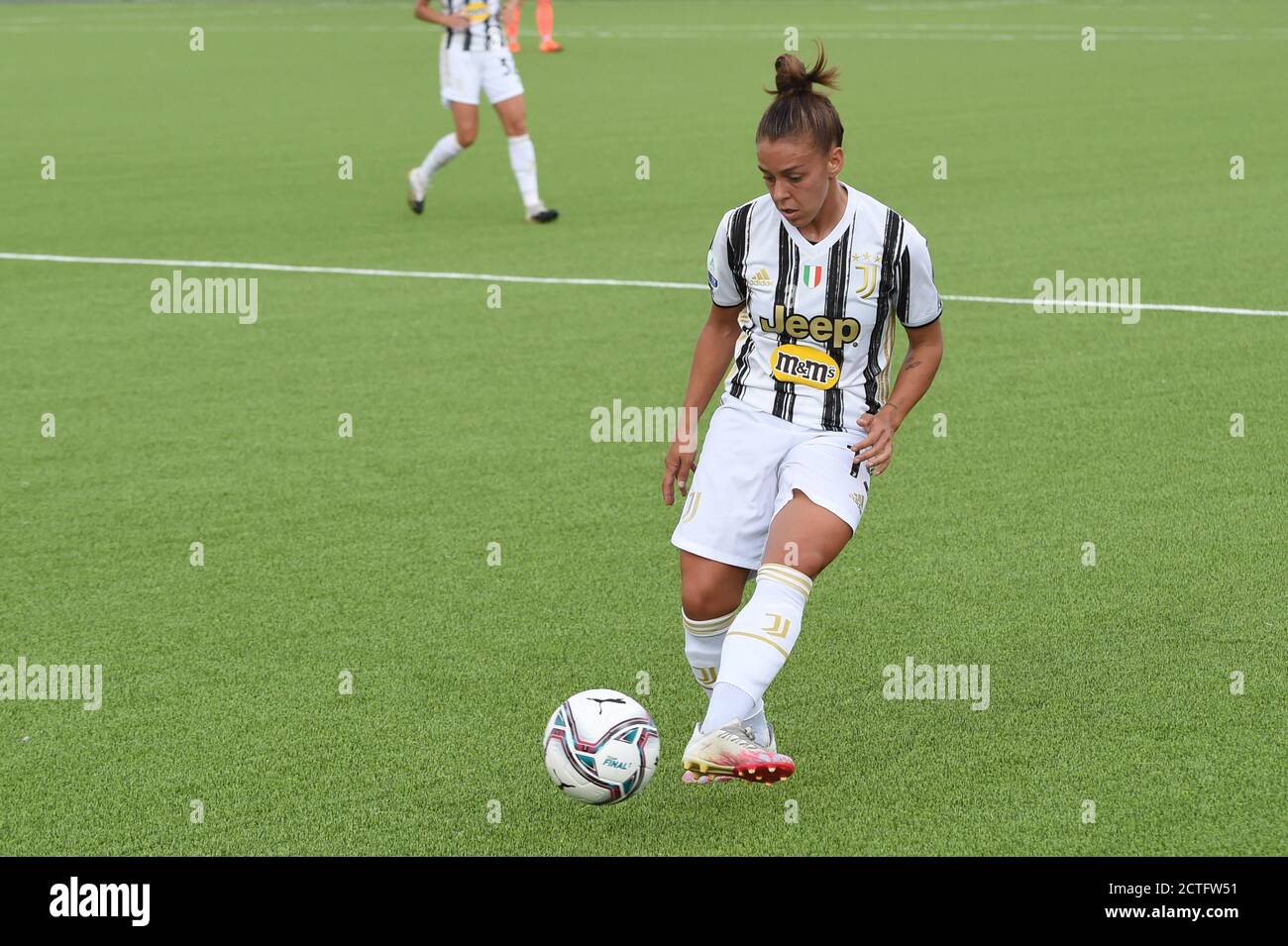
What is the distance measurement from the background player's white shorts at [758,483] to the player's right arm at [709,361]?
17 cm

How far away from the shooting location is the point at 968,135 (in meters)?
17.5

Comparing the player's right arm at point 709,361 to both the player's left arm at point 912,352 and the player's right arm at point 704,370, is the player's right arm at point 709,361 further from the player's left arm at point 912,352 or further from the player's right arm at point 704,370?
the player's left arm at point 912,352

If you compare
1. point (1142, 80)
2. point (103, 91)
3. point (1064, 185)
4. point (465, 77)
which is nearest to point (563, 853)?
point (465, 77)

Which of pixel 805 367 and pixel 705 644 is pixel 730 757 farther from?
pixel 805 367

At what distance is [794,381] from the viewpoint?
4520 mm

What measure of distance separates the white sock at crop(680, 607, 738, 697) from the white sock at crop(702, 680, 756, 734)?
318 mm

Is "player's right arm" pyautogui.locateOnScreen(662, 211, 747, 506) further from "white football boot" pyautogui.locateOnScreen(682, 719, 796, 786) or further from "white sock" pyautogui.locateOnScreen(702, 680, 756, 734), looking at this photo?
"white football boot" pyautogui.locateOnScreen(682, 719, 796, 786)

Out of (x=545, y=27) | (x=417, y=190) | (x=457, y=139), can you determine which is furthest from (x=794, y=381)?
(x=545, y=27)

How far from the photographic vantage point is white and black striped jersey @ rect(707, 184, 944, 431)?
444 cm

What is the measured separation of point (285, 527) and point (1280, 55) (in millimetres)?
21873

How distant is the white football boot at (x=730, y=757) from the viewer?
3.99m

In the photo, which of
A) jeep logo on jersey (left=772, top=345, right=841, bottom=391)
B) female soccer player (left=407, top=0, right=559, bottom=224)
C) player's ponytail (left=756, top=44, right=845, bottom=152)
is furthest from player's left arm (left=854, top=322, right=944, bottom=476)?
female soccer player (left=407, top=0, right=559, bottom=224)

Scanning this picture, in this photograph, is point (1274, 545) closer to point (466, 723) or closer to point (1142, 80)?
point (466, 723)

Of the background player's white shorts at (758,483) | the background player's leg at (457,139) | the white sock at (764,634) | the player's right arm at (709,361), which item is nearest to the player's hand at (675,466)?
the player's right arm at (709,361)
